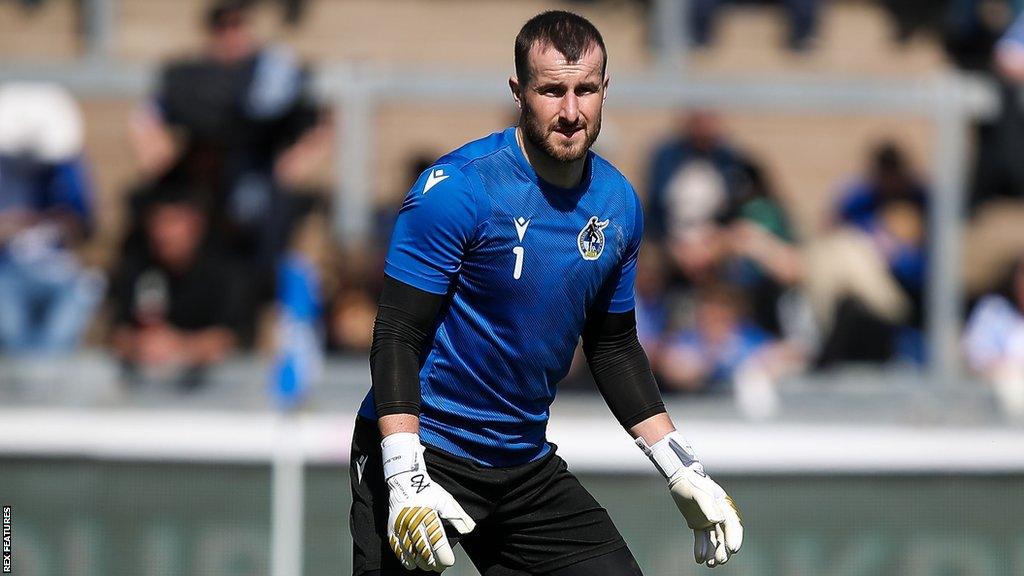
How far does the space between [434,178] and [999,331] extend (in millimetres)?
5433

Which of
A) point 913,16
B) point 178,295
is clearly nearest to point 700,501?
point 178,295

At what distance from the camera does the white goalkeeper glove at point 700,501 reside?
4.48 m

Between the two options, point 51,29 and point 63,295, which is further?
point 51,29

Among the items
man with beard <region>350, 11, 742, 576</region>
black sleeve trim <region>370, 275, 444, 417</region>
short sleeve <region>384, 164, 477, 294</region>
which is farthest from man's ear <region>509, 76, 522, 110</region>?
black sleeve trim <region>370, 275, 444, 417</region>

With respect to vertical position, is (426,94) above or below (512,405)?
above

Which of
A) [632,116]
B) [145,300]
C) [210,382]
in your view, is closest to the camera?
[210,382]

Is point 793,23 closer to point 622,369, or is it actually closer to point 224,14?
point 224,14

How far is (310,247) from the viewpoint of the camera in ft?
27.9

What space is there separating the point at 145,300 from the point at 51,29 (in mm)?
2520

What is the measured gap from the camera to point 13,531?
22.8 ft

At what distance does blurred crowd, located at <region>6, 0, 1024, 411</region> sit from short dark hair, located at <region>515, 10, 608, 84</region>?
399 cm

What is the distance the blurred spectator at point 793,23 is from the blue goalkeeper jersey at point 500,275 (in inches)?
226

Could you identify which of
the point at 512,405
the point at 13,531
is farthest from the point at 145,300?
the point at 512,405

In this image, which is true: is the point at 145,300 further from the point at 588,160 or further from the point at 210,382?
the point at 588,160
